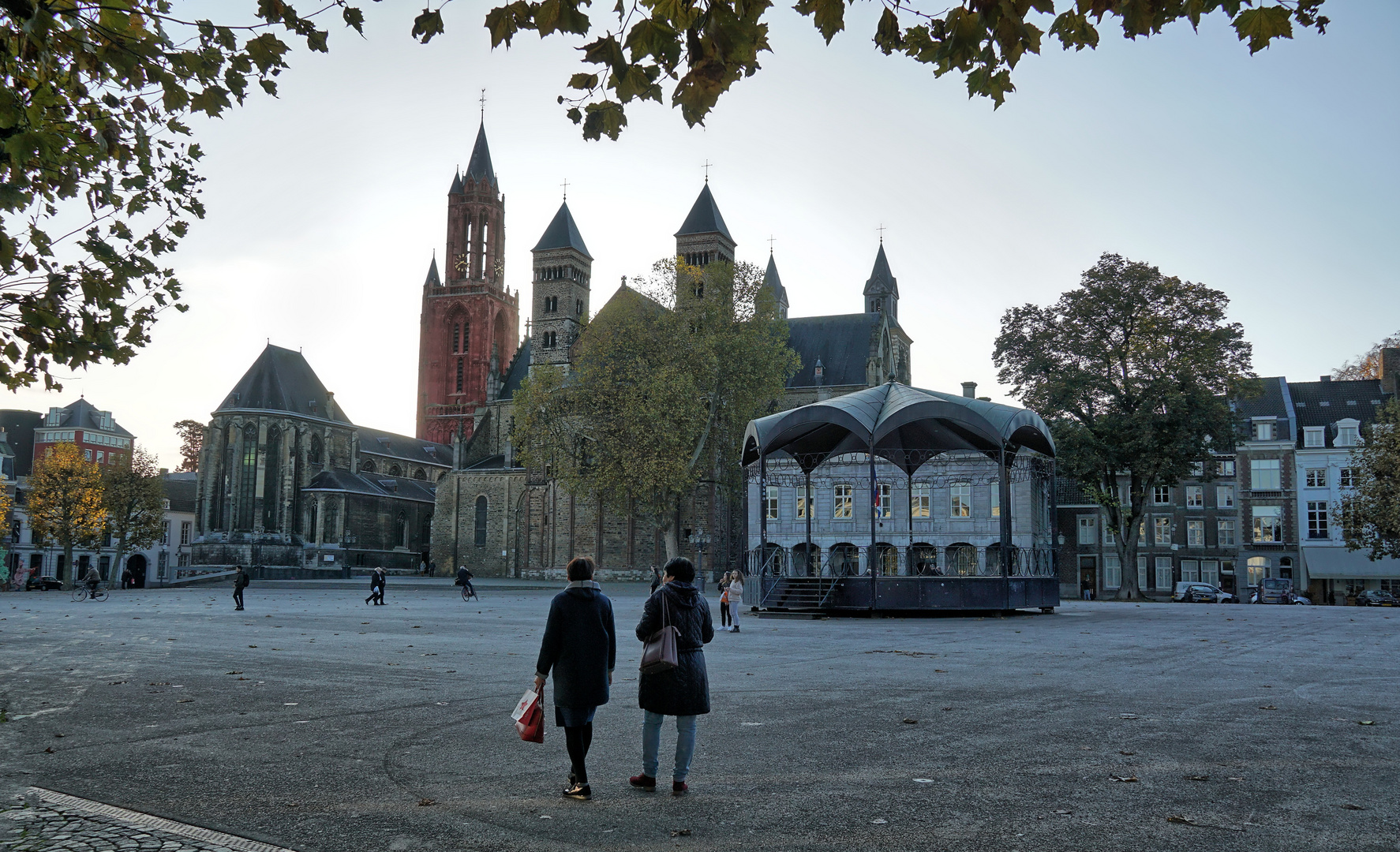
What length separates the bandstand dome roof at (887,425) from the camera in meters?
28.1

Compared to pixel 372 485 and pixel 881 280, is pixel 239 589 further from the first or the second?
pixel 881 280

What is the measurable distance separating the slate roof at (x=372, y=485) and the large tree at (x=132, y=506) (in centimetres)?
1345

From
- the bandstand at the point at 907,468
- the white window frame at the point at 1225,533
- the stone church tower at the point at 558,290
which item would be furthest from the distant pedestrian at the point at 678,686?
the stone church tower at the point at 558,290

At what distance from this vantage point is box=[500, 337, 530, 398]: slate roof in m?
80.6

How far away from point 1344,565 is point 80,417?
92.4 metres

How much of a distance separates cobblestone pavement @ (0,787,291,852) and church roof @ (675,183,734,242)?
72540 mm

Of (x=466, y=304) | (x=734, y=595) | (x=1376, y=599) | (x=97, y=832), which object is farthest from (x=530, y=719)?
(x=466, y=304)

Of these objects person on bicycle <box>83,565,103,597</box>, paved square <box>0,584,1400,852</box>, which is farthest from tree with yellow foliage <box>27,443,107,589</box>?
paved square <box>0,584,1400,852</box>

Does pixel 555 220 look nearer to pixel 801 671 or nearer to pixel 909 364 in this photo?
pixel 909 364

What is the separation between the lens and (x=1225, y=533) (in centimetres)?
5712

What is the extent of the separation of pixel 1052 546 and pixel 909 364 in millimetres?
56137

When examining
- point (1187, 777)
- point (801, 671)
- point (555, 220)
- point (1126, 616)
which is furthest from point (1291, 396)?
point (1187, 777)

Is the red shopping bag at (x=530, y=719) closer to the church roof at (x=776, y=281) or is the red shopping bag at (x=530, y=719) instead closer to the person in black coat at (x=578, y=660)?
the person in black coat at (x=578, y=660)

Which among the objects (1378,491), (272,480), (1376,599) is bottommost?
(1376,599)
